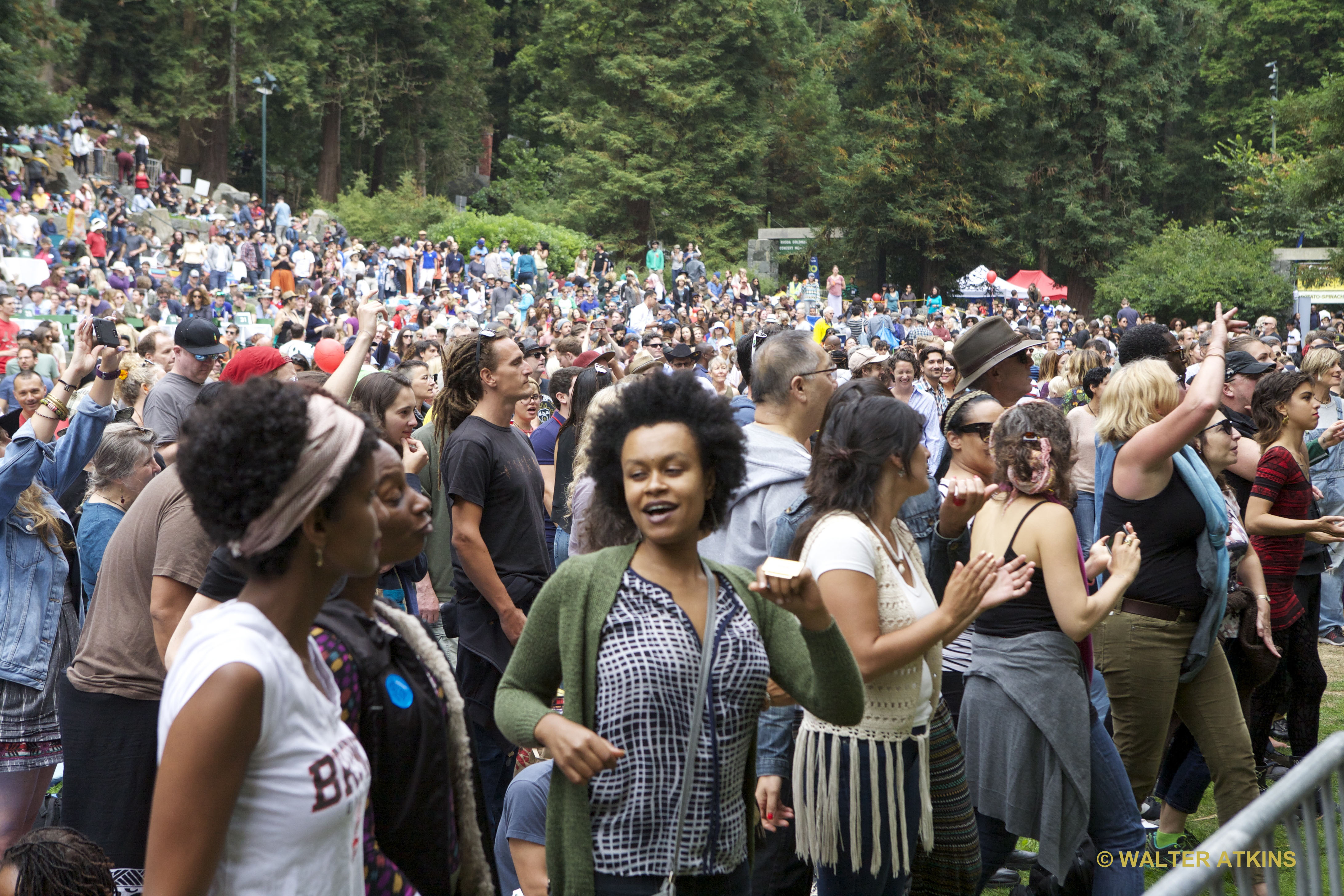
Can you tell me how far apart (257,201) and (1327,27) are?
4235 centimetres

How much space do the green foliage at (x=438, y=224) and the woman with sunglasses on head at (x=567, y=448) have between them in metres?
32.7

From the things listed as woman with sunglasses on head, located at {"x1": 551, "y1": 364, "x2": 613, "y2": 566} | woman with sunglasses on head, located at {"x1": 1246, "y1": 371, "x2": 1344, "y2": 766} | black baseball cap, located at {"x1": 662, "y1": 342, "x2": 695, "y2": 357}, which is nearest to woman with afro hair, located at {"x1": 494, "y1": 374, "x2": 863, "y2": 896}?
woman with sunglasses on head, located at {"x1": 551, "y1": 364, "x2": 613, "y2": 566}

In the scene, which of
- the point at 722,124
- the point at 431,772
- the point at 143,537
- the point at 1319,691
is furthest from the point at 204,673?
A: the point at 722,124

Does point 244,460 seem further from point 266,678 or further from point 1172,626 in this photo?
point 1172,626

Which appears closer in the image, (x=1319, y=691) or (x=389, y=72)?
(x=1319, y=691)

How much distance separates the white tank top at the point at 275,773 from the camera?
5.77 feet

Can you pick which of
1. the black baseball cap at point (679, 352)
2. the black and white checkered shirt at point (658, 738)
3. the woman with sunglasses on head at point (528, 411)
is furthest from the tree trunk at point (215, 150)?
the black and white checkered shirt at point (658, 738)

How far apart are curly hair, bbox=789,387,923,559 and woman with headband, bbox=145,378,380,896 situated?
1554mm

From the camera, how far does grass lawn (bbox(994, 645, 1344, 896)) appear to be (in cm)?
291

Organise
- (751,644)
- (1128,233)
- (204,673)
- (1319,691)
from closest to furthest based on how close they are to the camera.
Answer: (204,673), (751,644), (1319,691), (1128,233)

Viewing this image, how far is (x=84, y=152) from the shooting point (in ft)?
115

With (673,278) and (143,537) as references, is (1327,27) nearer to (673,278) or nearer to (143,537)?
(673,278)

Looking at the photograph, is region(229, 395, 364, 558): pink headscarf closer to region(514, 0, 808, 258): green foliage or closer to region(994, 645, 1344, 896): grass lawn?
region(994, 645, 1344, 896): grass lawn

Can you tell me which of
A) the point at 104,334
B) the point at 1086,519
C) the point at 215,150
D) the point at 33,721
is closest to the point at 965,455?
the point at 1086,519
